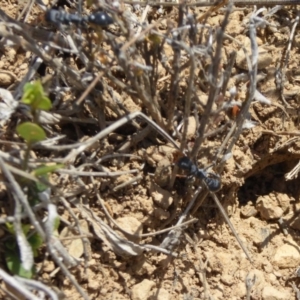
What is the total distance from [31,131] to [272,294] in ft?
3.71

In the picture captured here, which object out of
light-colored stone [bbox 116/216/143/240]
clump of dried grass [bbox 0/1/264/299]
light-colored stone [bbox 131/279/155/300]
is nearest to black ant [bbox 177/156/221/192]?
clump of dried grass [bbox 0/1/264/299]

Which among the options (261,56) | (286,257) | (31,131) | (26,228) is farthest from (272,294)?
(31,131)

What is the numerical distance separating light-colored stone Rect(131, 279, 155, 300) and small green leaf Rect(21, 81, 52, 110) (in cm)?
70

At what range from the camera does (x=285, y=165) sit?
251 centimetres

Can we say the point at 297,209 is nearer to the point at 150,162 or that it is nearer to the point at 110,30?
the point at 150,162

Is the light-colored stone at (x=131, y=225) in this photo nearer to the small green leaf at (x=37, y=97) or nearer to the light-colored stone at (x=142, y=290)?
the light-colored stone at (x=142, y=290)

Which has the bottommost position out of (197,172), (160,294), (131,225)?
(160,294)

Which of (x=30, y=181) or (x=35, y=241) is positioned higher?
(x=30, y=181)

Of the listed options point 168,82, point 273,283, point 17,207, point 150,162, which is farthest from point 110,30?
point 273,283

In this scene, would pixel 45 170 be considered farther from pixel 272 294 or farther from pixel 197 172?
pixel 272 294

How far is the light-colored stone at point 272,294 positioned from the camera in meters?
2.20

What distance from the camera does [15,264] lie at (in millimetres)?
1732

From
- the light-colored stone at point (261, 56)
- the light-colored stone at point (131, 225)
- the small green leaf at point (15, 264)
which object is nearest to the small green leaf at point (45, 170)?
the small green leaf at point (15, 264)

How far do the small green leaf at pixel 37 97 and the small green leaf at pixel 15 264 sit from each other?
0.44 m
